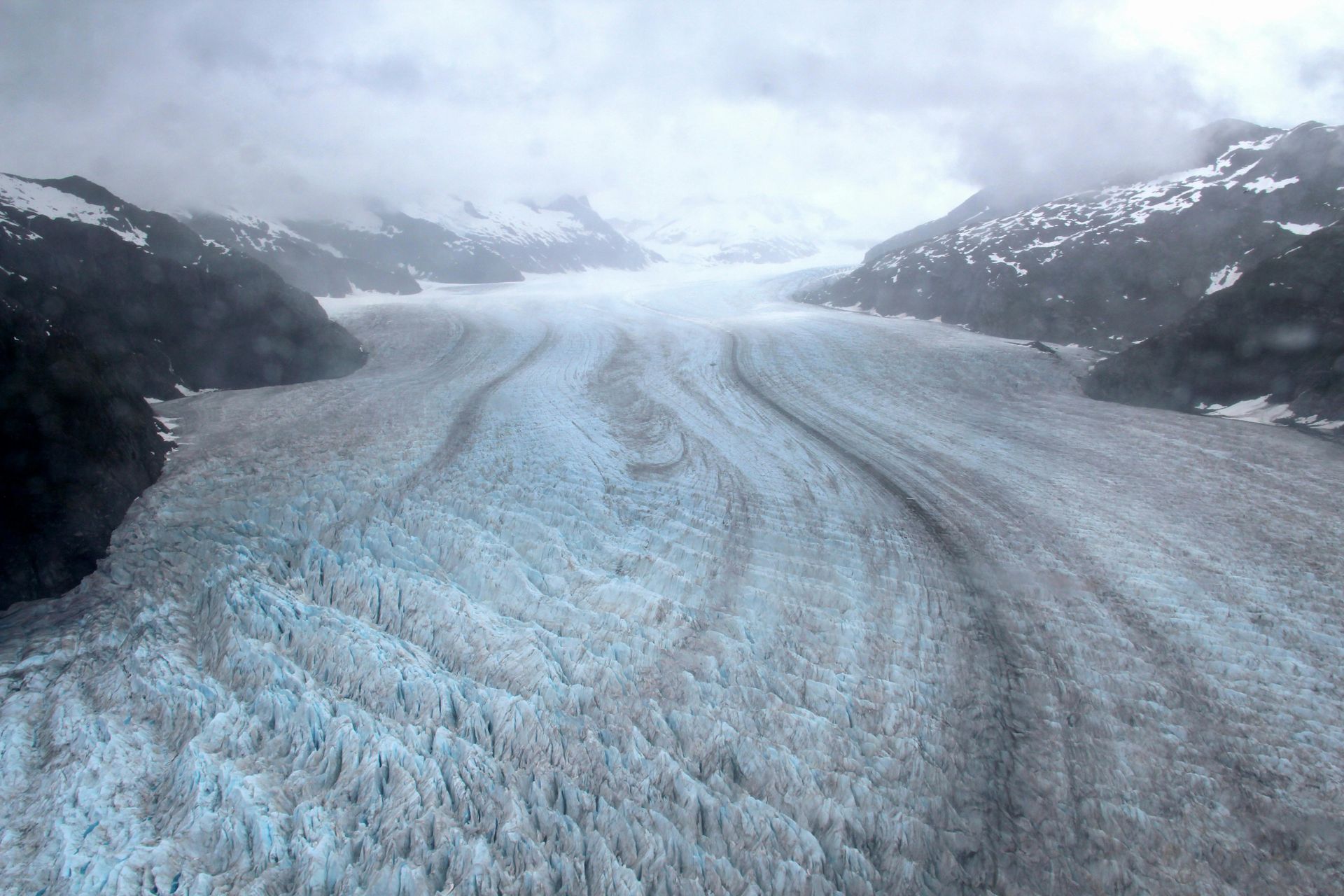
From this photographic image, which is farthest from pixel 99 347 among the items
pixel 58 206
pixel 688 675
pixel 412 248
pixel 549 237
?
pixel 549 237

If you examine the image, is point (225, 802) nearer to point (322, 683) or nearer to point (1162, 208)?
point (322, 683)

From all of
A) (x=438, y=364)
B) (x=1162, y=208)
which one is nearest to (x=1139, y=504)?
(x=438, y=364)

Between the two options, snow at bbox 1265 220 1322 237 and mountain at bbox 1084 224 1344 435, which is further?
snow at bbox 1265 220 1322 237

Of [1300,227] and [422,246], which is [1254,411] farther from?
→ [422,246]

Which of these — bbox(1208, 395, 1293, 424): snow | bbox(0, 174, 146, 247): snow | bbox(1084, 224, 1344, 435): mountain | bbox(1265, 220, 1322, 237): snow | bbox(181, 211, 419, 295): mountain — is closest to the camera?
bbox(1208, 395, 1293, 424): snow

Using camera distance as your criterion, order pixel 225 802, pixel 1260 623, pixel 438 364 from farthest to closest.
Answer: pixel 438 364, pixel 1260 623, pixel 225 802

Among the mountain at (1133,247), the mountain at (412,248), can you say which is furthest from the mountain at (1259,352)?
the mountain at (412,248)

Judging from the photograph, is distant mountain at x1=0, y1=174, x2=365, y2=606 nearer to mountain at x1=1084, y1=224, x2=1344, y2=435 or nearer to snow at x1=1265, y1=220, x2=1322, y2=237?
mountain at x1=1084, y1=224, x2=1344, y2=435

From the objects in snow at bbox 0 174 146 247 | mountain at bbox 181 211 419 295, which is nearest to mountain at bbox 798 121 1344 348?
snow at bbox 0 174 146 247
